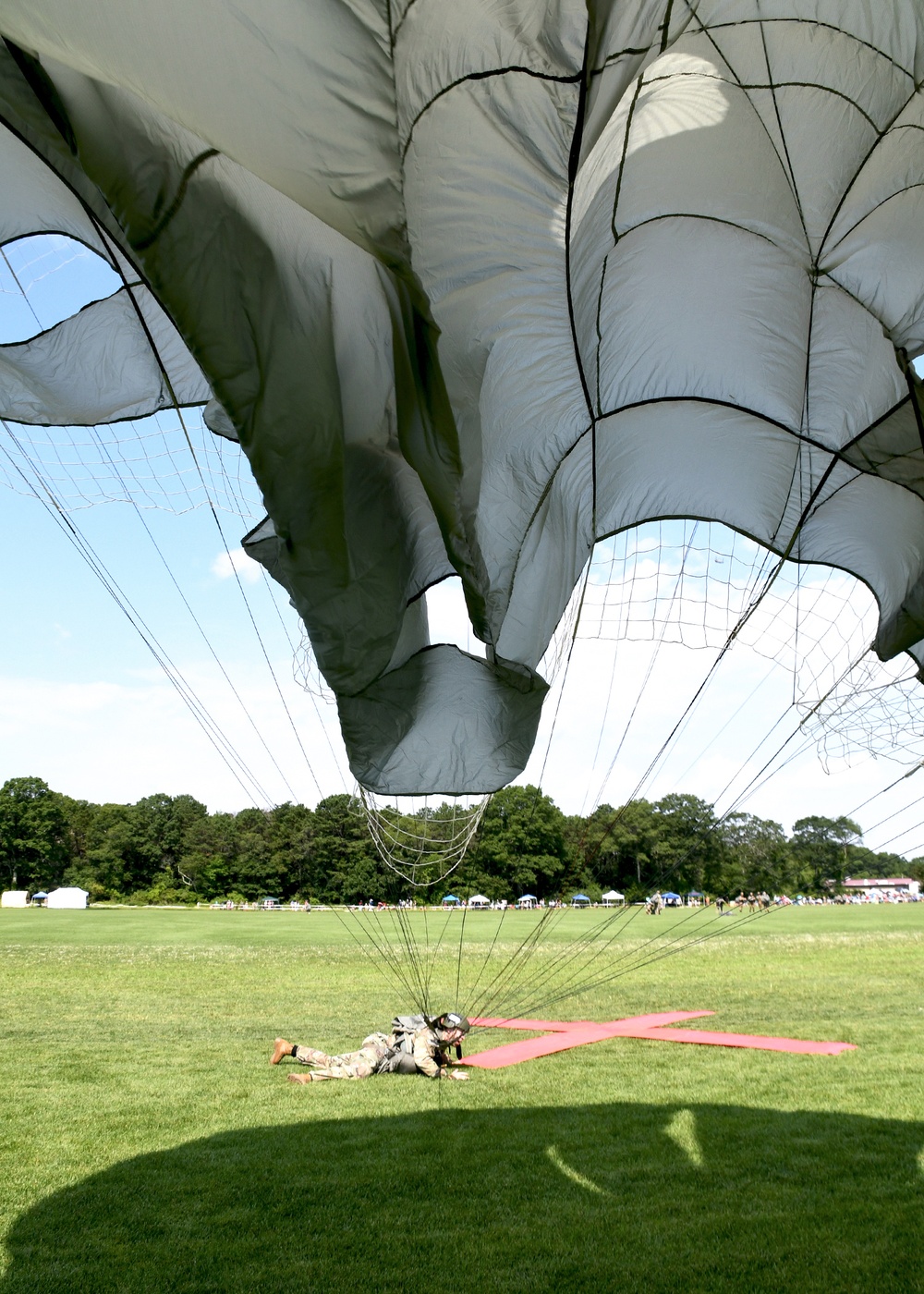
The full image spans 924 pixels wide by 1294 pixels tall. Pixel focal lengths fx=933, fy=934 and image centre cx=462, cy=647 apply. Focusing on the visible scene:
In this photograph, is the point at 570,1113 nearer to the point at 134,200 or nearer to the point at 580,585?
the point at 580,585

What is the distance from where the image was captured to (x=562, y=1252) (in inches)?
193

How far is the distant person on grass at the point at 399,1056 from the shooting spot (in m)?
9.02

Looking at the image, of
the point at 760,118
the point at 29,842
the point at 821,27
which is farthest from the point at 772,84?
the point at 29,842

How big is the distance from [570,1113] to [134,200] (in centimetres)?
741

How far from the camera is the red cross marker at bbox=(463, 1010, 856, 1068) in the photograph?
10.2 meters

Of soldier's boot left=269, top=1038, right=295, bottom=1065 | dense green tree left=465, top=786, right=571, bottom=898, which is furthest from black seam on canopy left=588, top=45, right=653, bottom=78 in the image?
dense green tree left=465, top=786, right=571, bottom=898

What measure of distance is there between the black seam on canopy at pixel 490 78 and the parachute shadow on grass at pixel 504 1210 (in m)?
4.94

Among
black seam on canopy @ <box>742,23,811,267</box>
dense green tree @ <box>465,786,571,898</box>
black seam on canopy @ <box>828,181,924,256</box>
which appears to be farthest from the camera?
dense green tree @ <box>465,786,571,898</box>

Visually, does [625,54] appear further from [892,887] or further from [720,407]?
[892,887]

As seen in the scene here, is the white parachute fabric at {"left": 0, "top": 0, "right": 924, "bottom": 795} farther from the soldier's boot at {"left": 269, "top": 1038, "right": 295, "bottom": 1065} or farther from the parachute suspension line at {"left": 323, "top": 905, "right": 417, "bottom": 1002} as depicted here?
the parachute suspension line at {"left": 323, "top": 905, "right": 417, "bottom": 1002}

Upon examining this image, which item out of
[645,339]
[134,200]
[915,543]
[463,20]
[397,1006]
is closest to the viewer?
[134,200]

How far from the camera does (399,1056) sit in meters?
9.30

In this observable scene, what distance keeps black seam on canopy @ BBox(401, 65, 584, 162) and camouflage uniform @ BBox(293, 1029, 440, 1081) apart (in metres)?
8.26

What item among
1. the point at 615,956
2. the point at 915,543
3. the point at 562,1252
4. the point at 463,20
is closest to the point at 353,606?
the point at 463,20
